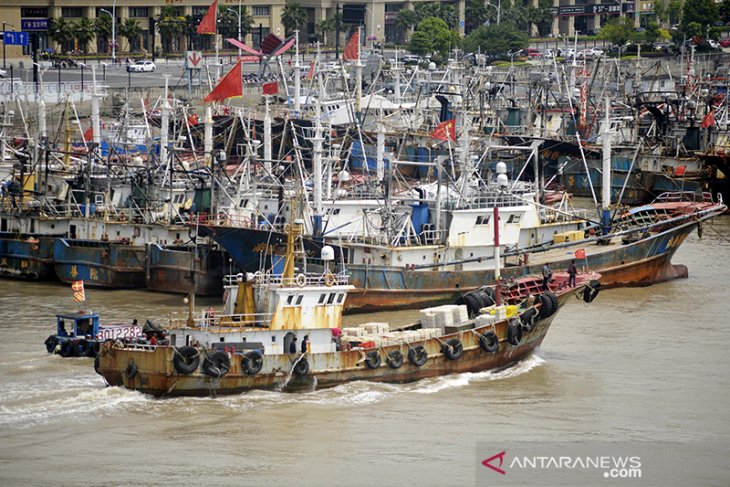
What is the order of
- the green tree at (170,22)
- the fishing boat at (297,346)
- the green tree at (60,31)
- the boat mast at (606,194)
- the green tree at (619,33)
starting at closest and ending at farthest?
the fishing boat at (297,346) → the boat mast at (606,194) → the green tree at (60,31) → the green tree at (170,22) → the green tree at (619,33)

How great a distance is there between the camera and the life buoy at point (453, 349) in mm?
42219

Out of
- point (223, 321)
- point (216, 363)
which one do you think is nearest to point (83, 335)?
point (223, 321)

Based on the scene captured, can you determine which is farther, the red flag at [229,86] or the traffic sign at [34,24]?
the traffic sign at [34,24]

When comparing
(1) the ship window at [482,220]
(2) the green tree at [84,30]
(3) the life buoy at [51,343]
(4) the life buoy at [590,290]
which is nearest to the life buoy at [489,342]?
(4) the life buoy at [590,290]

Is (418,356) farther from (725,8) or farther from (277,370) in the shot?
(725,8)

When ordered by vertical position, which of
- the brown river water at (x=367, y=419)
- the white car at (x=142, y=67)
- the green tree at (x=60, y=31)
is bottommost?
the brown river water at (x=367, y=419)

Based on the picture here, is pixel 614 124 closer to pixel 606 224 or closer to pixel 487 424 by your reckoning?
pixel 606 224

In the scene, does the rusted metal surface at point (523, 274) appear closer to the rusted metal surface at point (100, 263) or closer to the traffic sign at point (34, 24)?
the rusted metal surface at point (100, 263)

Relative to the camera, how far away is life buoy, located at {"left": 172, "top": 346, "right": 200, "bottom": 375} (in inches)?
1531

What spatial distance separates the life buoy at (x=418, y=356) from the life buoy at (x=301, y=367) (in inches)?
119

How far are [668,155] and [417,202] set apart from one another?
31907 millimetres

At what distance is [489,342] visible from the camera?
4306 cm

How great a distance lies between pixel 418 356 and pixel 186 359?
6.33 meters

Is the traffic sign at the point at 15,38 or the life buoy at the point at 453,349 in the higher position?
the traffic sign at the point at 15,38
